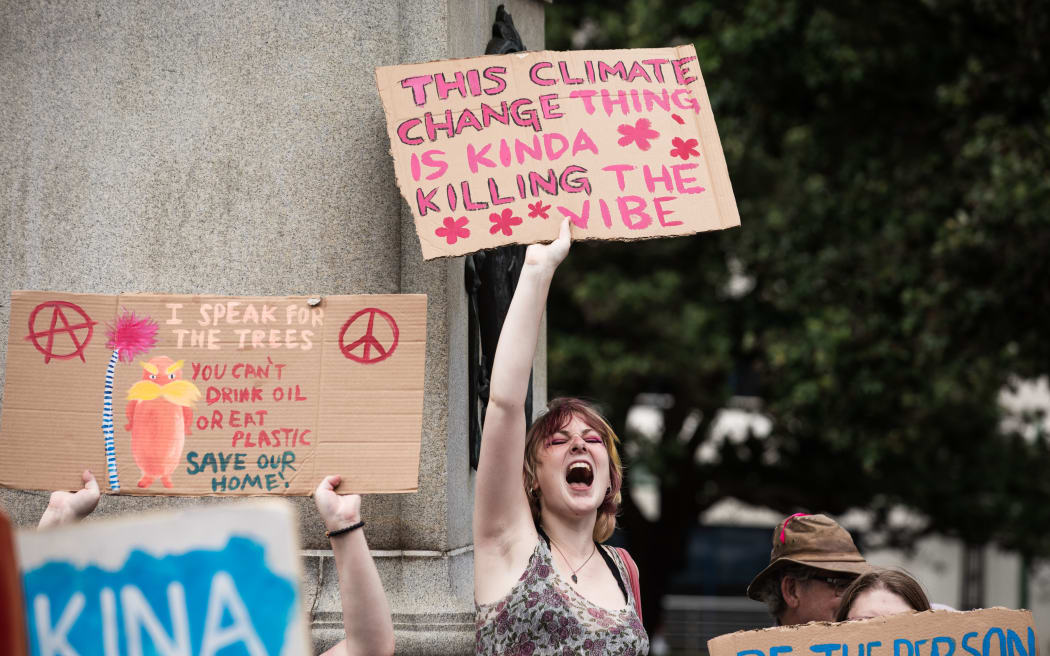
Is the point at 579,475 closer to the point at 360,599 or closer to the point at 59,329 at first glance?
the point at 360,599

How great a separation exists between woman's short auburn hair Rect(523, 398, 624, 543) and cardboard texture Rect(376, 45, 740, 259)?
1.42ft

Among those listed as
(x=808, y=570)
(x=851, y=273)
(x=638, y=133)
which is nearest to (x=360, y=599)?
(x=638, y=133)

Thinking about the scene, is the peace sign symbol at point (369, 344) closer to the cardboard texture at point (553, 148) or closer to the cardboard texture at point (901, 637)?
the cardboard texture at point (553, 148)

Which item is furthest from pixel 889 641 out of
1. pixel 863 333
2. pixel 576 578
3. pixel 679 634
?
pixel 679 634

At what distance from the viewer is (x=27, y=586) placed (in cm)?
195

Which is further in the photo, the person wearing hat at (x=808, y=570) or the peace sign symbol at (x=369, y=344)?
the person wearing hat at (x=808, y=570)

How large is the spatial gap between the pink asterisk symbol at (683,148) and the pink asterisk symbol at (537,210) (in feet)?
1.26

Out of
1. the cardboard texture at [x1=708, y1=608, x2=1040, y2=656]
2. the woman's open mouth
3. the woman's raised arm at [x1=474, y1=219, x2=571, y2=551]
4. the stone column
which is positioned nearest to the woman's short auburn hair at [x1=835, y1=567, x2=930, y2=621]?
the cardboard texture at [x1=708, y1=608, x2=1040, y2=656]

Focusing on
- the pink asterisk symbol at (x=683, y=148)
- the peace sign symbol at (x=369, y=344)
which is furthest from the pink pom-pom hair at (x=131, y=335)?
the pink asterisk symbol at (x=683, y=148)

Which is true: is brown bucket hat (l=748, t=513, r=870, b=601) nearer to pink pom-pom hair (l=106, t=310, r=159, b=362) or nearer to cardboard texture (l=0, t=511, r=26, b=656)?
pink pom-pom hair (l=106, t=310, r=159, b=362)

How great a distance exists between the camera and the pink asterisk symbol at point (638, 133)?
10.8ft

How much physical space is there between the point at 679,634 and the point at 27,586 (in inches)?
1002

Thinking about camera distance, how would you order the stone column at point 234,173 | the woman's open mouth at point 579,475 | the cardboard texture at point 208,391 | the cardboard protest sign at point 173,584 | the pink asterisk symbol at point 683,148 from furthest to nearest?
the stone column at point 234,173, the pink asterisk symbol at point 683,148, the woman's open mouth at point 579,475, the cardboard texture at point 208,391, the cardboard protest sign at point 173,584

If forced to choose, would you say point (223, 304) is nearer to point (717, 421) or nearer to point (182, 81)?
point (182, 81)
